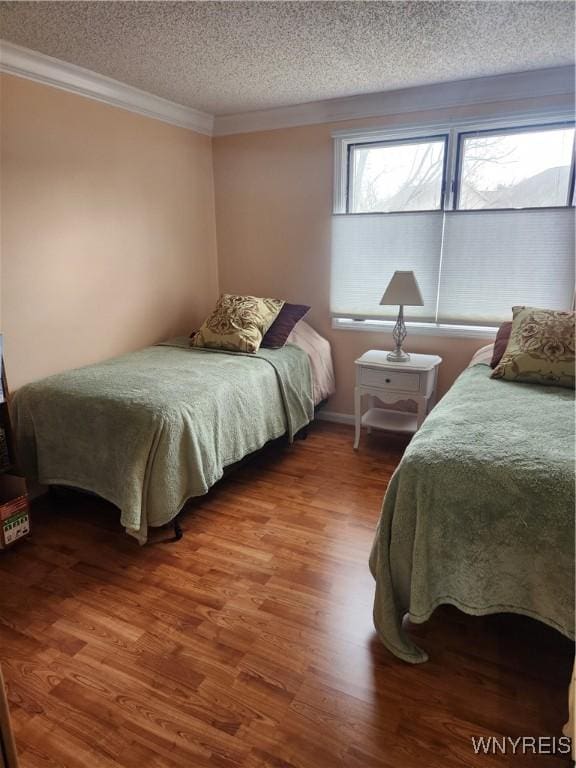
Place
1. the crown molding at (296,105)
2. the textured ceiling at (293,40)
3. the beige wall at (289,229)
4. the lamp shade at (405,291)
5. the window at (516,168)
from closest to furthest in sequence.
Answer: the textured ceiling at (293,40) → the crown molding at (296,105) → the window at (516,168) → the lamp shade at (405,291) → the beige wall at (289,229)

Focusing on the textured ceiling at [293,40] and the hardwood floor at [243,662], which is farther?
the textured ceiling at [293,40]

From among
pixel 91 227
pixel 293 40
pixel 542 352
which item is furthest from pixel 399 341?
pixel 91 227

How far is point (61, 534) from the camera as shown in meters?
2.39

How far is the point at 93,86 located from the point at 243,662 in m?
3.04

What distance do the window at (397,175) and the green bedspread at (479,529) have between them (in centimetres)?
207

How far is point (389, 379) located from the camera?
311 centimetres

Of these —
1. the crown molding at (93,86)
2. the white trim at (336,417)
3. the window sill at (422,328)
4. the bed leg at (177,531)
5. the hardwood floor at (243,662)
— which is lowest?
the hardwood floor at (243,662)

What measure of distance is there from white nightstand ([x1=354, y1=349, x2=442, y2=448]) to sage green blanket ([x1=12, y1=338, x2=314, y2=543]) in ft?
2.34

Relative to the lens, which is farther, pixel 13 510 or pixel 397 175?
pixel 397 175

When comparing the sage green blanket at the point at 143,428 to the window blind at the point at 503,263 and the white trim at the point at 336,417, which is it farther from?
the window blind at the point at 503,263

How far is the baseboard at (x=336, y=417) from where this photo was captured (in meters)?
3.82

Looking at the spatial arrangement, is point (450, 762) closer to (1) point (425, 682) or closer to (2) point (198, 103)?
(1) point (425, 682)

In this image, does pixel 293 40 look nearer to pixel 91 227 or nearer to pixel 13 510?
pixel 91 227

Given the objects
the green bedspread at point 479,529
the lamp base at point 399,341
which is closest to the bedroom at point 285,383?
the green bedspread at point 479,529
